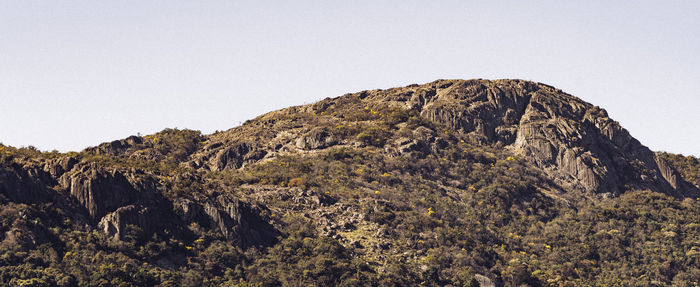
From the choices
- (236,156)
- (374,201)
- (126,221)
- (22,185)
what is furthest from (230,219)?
(236,156)

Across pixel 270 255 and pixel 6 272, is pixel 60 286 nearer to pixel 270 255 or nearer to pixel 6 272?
pixel 6 272

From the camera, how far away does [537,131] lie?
480 ft

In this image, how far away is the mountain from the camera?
94562mm

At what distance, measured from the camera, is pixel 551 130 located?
146m

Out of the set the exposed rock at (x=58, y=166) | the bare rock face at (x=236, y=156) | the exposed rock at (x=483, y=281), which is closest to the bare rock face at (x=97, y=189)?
the exposed rock at (x=58, y=166)

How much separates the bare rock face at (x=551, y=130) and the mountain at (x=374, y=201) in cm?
31

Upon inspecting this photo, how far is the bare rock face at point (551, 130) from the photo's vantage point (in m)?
142

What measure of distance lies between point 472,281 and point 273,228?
2661 centimetres

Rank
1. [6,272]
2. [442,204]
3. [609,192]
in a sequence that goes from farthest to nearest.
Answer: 1. [609,192]
2. [442,204]
3. [6,272]

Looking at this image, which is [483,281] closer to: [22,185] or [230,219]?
[230,219]

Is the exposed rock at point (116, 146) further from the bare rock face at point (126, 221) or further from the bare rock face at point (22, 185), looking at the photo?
the bare rock face at point (126, 221)

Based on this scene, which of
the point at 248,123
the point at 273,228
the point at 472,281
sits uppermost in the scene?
the point at 248,123

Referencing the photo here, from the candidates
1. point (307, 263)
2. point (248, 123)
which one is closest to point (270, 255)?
point (307, 263)

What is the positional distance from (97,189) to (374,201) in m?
39.7
